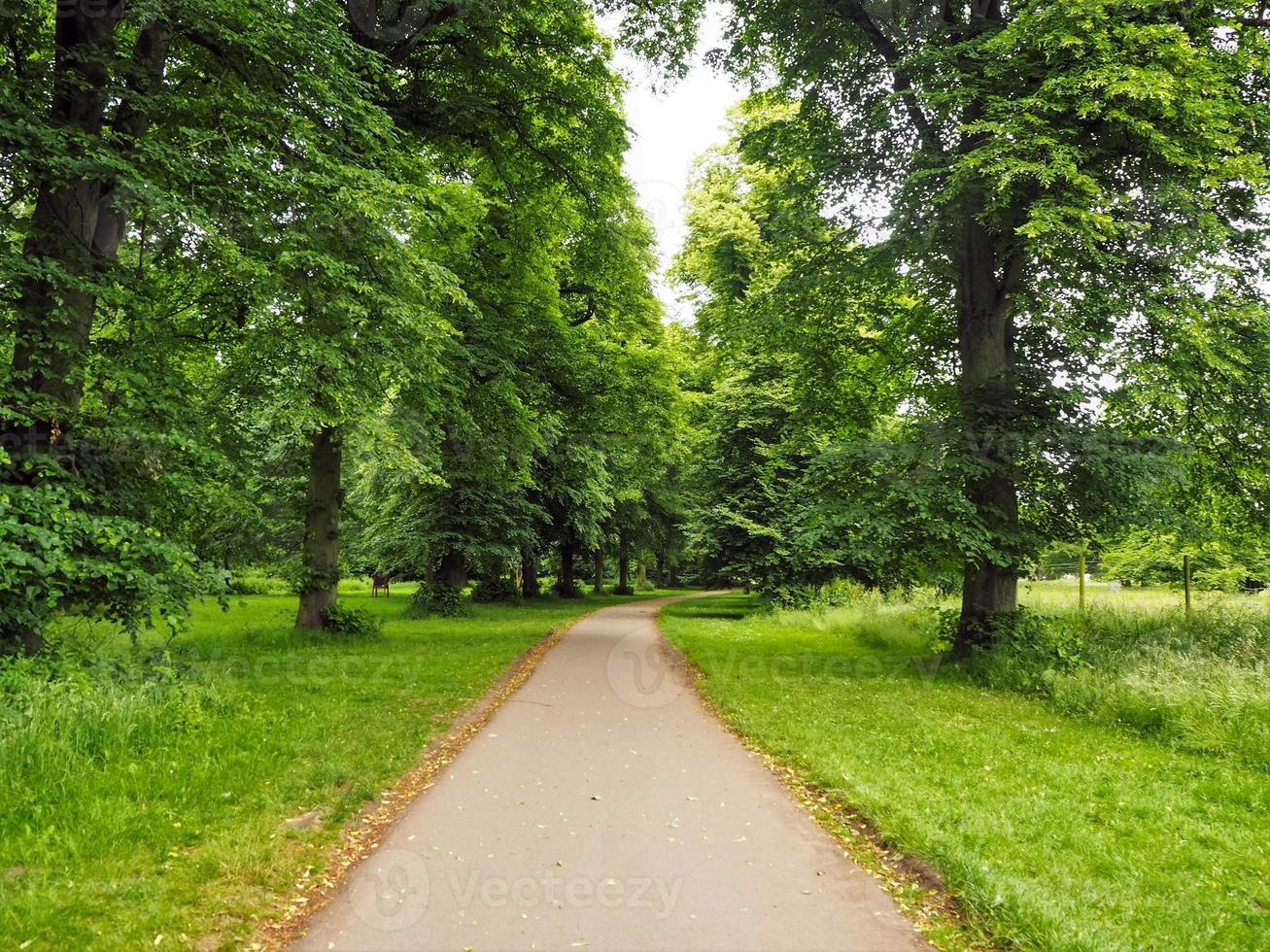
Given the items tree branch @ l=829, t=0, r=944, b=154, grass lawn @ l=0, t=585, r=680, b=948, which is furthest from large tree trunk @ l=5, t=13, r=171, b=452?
tree branch @ l=829, t=0, r=944, b=154

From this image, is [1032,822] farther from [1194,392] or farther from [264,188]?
[264,188]

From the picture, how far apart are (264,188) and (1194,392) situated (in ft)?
38.1

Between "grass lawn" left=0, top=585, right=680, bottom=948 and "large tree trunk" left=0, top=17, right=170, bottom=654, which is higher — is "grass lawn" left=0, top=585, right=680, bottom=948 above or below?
below

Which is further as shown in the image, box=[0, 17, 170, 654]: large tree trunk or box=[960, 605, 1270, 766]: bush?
box=[960, 605, 1270, 766]: bush

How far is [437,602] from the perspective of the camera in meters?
20.2

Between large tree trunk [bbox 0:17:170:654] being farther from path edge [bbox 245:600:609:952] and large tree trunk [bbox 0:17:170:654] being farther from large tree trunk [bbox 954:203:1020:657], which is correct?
large tree trunk [bbox 954:203:1020:657]

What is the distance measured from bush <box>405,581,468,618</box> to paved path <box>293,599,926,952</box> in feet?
44.0

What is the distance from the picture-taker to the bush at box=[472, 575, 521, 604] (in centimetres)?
2495

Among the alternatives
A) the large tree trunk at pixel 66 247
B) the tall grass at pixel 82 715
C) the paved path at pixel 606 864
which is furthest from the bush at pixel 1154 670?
the large tree trunk at pixel 66 247

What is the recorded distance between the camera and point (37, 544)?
18.7ft

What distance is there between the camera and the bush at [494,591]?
24953 millimetres

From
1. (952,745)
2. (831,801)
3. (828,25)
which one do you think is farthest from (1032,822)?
(828,25)

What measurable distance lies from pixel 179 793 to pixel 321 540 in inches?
370

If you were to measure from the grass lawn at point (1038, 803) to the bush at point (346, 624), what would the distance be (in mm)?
7507
